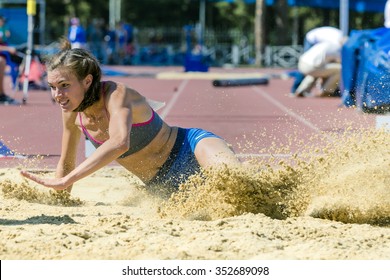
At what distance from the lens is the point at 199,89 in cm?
2097

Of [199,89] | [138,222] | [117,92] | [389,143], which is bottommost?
[199,89]

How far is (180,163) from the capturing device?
5.67m

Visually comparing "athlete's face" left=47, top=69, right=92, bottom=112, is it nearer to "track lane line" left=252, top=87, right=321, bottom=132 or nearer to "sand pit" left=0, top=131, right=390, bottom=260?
"sand pit" left=0, top=131, right=390, bottom=260

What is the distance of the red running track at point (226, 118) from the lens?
25.9 ft

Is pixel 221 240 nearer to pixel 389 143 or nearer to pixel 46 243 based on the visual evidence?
pixel 46 243

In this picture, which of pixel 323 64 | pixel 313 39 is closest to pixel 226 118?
pixel 323 64

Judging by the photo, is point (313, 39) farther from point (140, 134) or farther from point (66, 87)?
point (66, 87)

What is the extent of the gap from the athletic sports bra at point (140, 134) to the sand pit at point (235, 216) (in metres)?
0.41

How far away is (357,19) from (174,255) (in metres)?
49.7

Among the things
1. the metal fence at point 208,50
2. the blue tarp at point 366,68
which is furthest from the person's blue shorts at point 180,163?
the metal fence at point 208,50

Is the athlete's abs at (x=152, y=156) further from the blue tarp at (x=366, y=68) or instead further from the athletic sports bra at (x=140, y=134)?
the blue tarp at (x=366, y=68)

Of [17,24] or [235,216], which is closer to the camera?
[235,216]

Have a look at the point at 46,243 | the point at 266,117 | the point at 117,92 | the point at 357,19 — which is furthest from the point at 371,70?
the point at 357,19

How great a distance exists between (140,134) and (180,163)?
378 millimetres
